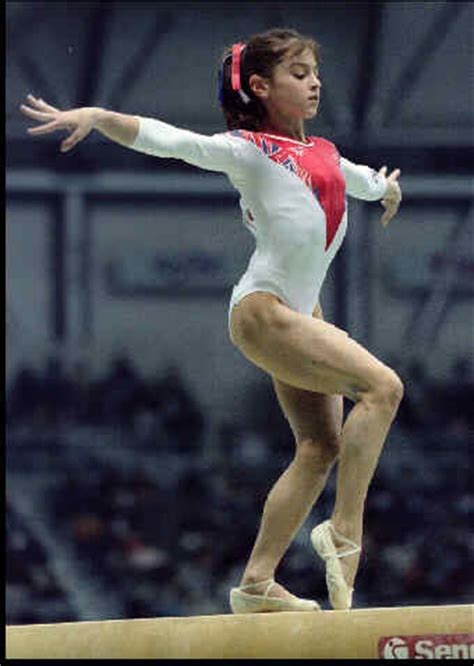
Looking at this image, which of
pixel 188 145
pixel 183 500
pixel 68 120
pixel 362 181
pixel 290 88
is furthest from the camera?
pixel 183 500

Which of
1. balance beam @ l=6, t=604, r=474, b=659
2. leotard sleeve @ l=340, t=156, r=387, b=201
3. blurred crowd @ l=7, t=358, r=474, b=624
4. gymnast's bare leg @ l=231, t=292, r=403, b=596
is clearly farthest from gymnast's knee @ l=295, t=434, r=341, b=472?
blurred crowd @ l=7, t=358, r=474, b=624

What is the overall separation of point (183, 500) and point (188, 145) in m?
7.46

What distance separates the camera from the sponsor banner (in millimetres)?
3859

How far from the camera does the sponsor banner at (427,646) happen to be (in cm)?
386

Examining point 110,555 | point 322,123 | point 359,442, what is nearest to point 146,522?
point 110,555

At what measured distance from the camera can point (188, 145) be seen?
13.0 feet

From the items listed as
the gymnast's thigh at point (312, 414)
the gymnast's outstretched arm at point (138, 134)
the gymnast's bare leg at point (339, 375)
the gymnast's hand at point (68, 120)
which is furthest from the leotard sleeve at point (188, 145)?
the gymnast's thigh at point (312, 414)

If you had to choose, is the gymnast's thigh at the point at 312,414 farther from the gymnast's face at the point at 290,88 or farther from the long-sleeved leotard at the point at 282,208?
the gymnast's face at the point at 290,88

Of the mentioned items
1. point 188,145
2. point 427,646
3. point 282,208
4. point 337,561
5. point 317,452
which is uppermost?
point 188,145

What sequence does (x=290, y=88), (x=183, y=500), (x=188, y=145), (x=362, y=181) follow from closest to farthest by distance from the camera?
1. (x=188, y=145)
2. (x=290, y=88)
3. (x=362, y=181)
4. (x=183, y=500)

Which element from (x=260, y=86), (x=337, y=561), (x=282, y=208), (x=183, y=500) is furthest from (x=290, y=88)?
(x=183, y=500)

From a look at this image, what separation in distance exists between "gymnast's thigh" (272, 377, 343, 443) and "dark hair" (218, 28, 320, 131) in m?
0.77

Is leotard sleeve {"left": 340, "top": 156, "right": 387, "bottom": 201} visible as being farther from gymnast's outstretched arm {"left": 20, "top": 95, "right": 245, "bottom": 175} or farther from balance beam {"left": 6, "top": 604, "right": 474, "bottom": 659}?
balance beam {"left": 6, "top": 604, "right": 474, "bottom": 659}

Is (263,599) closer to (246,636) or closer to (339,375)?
(246,636)
